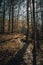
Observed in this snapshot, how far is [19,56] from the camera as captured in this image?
12.0ft

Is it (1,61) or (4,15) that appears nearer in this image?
(1,61)

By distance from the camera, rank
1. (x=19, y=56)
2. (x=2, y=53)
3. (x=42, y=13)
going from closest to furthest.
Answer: (x=19, y=56) → (x=2, y=53) → (x=42, y=13)

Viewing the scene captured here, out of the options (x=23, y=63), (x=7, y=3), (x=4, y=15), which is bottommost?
(x=23, y=63)

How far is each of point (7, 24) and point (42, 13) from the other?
9.63 feet

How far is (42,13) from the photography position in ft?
18.9

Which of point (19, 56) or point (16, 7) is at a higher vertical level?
point (16, 7)

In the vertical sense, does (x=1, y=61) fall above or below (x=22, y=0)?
below

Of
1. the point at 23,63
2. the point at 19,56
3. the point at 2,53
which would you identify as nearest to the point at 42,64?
the point at 23,63

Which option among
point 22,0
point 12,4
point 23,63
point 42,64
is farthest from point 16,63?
point 12,4

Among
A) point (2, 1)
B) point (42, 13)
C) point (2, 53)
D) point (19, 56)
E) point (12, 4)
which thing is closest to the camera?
point (19, 56)

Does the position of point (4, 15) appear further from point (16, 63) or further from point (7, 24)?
point (16, 63)

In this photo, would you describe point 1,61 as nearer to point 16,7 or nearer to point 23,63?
point 23,63

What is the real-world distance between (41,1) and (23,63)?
10.2 ft

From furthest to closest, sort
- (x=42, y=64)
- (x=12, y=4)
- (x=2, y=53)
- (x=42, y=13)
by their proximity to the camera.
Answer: (x=12, y=4)
(x=42, y=13)
(x=2, y=53)
(x=42, y=64)
